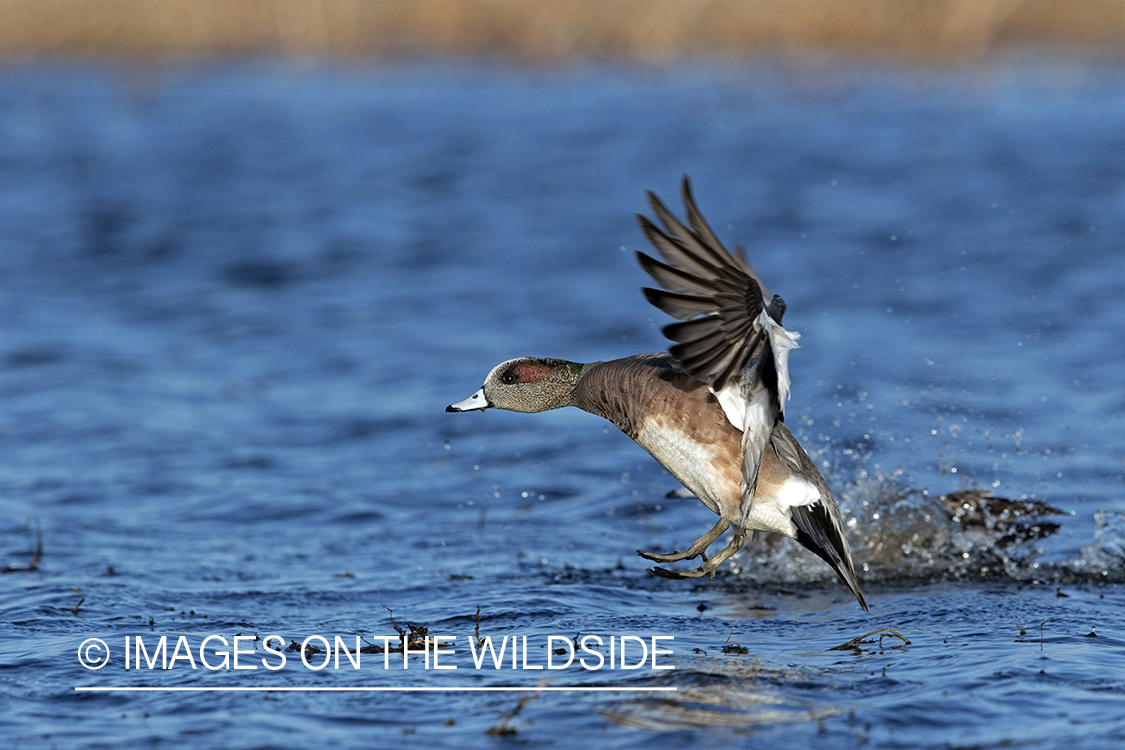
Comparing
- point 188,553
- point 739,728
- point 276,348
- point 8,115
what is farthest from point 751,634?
point 8,115

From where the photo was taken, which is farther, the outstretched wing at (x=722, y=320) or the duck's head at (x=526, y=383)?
the duck's head at (x=526, y=383)

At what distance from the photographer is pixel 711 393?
4.33 m

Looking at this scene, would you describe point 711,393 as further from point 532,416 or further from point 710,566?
point 532,416

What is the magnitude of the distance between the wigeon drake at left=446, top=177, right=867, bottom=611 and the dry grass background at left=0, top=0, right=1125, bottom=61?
57.8ft

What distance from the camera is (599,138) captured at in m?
16.6

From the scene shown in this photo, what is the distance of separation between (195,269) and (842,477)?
8.19 metres

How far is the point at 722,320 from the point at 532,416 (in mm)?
5014

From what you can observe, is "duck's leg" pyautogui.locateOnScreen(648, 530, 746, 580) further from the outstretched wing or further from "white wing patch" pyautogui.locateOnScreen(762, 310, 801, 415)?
"white wing patch" pyautogui.locateOnScreen(762, 310, 801, 415)

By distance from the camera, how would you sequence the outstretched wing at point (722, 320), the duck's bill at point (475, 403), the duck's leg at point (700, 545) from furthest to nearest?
the duck's bill at point (475, 403), the duck's leg at point (700, 545), the outstretched wing at point (722, 320)

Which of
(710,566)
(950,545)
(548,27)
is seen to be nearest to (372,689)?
(710,566)

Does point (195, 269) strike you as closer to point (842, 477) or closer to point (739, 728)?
point (842, 477)

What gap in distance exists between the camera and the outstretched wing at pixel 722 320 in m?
3.80

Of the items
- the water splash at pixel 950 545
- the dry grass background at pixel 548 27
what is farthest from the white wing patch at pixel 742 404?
the dry grass background at pixel 548 27

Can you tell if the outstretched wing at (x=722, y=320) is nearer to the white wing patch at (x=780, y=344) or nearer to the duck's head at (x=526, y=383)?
the white wing patch at (x=780, y=344)
